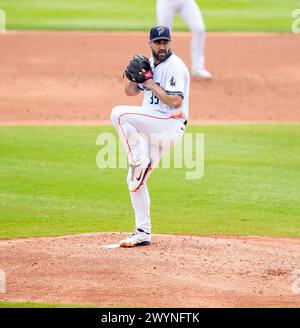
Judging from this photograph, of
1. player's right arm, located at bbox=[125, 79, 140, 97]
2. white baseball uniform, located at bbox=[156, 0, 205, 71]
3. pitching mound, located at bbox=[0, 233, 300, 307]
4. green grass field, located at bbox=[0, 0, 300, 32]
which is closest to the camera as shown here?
pitching mound, located at bbox=[0, 233, 300, 307]

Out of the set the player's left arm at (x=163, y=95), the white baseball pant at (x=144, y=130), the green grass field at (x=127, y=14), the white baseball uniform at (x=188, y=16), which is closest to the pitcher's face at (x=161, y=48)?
the player's left arm at (x=163, y=95)

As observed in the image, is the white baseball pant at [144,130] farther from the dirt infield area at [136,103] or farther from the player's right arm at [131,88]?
the dirt infield area at [136,103]

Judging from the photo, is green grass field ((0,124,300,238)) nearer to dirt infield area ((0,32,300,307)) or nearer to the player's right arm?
dirt infield area ((0,32,300,307))

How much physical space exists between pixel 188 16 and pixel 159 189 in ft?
22.7

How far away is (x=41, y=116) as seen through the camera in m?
18.1

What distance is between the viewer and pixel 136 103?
61.5 ft

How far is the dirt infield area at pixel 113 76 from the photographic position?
731 inches

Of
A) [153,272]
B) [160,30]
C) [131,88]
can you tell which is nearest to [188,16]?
[131,88]

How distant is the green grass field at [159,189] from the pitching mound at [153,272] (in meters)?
1.18

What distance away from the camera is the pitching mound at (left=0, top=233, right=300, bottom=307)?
8672 mm

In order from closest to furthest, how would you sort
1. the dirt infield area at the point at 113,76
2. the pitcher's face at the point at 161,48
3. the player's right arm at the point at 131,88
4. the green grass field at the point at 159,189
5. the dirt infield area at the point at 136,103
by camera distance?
the dirt infield area at the point at 136,103, the pitcher's face at the point at 161,48, the player's right arm at the point at 131,88, the green grass field at the point at 159,189, the dirt infield area at the point at 113,76

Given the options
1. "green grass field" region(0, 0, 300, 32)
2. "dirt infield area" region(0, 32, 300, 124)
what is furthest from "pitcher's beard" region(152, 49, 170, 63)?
"green grass field" region(0, 0, 300, 32)

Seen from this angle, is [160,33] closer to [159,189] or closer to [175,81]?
[175,81]
